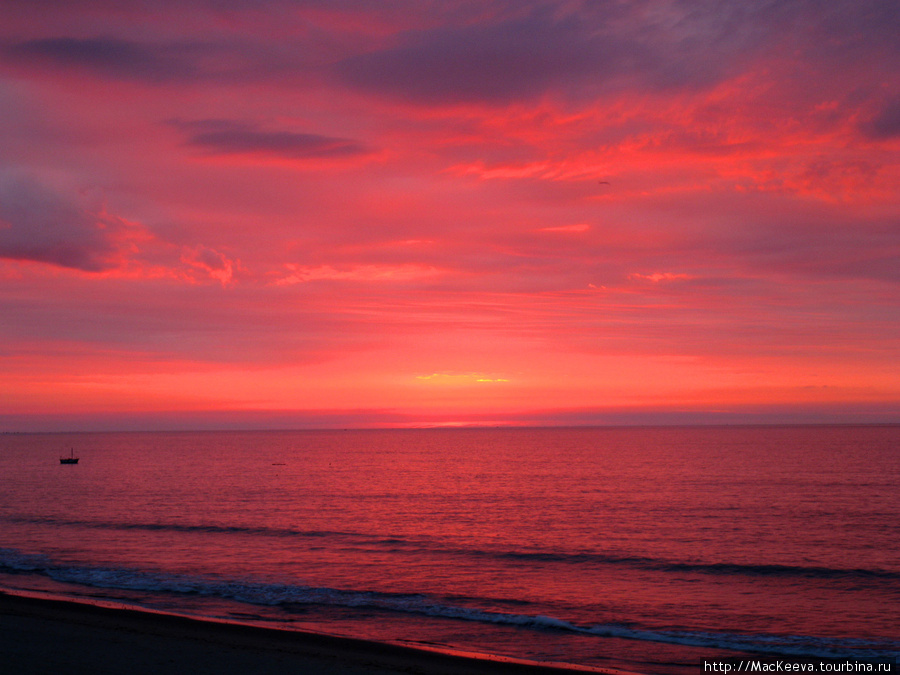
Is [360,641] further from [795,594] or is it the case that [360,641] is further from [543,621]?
[795,594]

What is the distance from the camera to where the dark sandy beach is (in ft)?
52.3

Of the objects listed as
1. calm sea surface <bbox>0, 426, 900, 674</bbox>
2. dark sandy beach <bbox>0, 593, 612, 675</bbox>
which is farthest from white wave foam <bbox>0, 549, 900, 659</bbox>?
→ dark sandy beach <bbox>0, 593, 612, 675</bbox>

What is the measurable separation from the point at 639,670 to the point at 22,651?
15994 mm

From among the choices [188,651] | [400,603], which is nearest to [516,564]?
[400,603]

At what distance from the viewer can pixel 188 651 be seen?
1717 centimetres

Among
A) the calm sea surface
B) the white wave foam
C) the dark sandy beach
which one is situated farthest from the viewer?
the calm sea surface

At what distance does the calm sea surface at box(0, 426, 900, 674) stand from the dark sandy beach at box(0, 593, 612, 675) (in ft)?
5.61

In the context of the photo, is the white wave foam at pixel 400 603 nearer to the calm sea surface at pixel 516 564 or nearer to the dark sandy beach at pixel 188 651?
the calm sea surface at pixel 516 564

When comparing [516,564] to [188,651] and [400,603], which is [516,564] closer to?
[400,603]

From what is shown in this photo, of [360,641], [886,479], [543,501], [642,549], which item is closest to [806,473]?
[886,479]

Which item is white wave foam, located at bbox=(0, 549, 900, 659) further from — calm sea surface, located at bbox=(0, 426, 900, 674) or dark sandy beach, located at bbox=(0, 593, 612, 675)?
dark sandy beach, located at bbox=(0, 593, 612, 675)

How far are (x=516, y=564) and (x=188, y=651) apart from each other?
16995 millimetres

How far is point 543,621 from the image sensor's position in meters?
20.9

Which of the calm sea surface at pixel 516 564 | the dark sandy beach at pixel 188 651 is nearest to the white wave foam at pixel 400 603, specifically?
the calm sea surface at pixel 516 564
